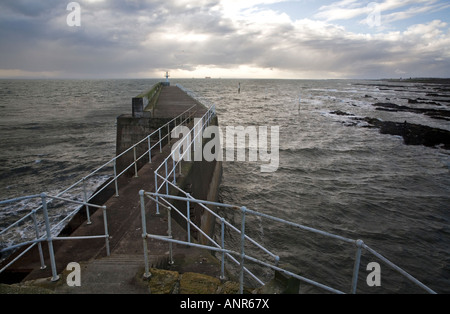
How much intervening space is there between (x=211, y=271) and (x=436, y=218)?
11.4 m

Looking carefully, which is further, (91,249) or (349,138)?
(349,138)

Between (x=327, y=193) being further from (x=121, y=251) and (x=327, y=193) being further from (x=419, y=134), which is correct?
(x=419, y=134)

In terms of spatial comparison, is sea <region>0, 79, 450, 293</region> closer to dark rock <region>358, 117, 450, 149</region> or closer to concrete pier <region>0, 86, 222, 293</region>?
dark rock <region>358, 117, 450, 149</region>

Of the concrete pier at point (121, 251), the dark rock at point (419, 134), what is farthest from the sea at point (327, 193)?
the concrete pier at point (121, 251)

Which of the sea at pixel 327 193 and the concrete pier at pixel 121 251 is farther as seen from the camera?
the sea at pixel 327 193

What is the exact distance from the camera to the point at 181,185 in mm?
7430

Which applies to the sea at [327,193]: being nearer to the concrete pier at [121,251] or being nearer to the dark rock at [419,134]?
the dark rock at [419,134]

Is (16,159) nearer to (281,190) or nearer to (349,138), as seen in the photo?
(281,190)

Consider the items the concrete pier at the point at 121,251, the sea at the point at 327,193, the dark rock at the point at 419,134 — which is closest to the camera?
the concrete pier at the point at 121,251

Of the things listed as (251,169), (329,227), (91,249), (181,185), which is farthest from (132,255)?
(251,169)

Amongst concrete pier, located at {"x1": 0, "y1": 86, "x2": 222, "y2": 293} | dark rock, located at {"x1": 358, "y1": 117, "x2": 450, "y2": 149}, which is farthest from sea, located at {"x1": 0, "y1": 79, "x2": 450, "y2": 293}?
concrete pier, located at {"x1": 0, "y1": 86, "x2": 222, "y2": 293}

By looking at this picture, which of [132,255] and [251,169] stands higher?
[132,255]

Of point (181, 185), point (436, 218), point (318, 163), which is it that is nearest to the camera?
point (181, 185)

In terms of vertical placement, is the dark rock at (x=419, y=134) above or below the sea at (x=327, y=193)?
above
